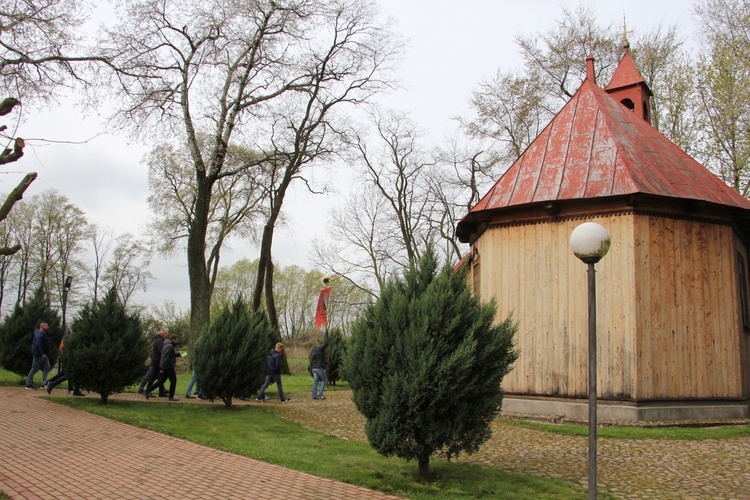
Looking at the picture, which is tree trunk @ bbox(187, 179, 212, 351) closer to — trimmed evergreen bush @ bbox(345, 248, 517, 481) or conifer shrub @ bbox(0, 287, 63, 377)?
conifer shrub @ bbox(0, 287, 63, 377)

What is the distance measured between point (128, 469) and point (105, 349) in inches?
242

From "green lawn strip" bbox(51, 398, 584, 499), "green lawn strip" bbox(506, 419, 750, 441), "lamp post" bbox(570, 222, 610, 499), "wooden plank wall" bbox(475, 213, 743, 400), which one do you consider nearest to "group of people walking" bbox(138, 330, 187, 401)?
"green lawn strip" bbox(51, 398, 584, 499)

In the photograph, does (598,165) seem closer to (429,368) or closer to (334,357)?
(429,368)

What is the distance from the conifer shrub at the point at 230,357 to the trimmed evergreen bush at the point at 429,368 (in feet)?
21.3

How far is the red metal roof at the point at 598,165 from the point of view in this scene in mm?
12750

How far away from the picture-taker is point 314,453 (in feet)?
29.9

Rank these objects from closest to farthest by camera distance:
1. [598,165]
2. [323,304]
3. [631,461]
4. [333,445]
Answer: [631,461]
[333,445]
[598,165]
[323,304]

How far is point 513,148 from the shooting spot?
3066 cm

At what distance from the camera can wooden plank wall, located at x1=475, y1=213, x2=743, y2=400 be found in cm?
1208

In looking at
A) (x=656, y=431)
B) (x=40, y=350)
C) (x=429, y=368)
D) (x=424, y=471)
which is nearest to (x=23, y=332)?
(x=40, y=350)

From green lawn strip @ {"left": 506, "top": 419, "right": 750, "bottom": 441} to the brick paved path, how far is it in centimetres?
571

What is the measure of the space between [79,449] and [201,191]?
1178cm

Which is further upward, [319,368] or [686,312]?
[686,312]

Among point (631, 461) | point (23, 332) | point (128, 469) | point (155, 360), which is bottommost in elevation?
point (128, 469)
